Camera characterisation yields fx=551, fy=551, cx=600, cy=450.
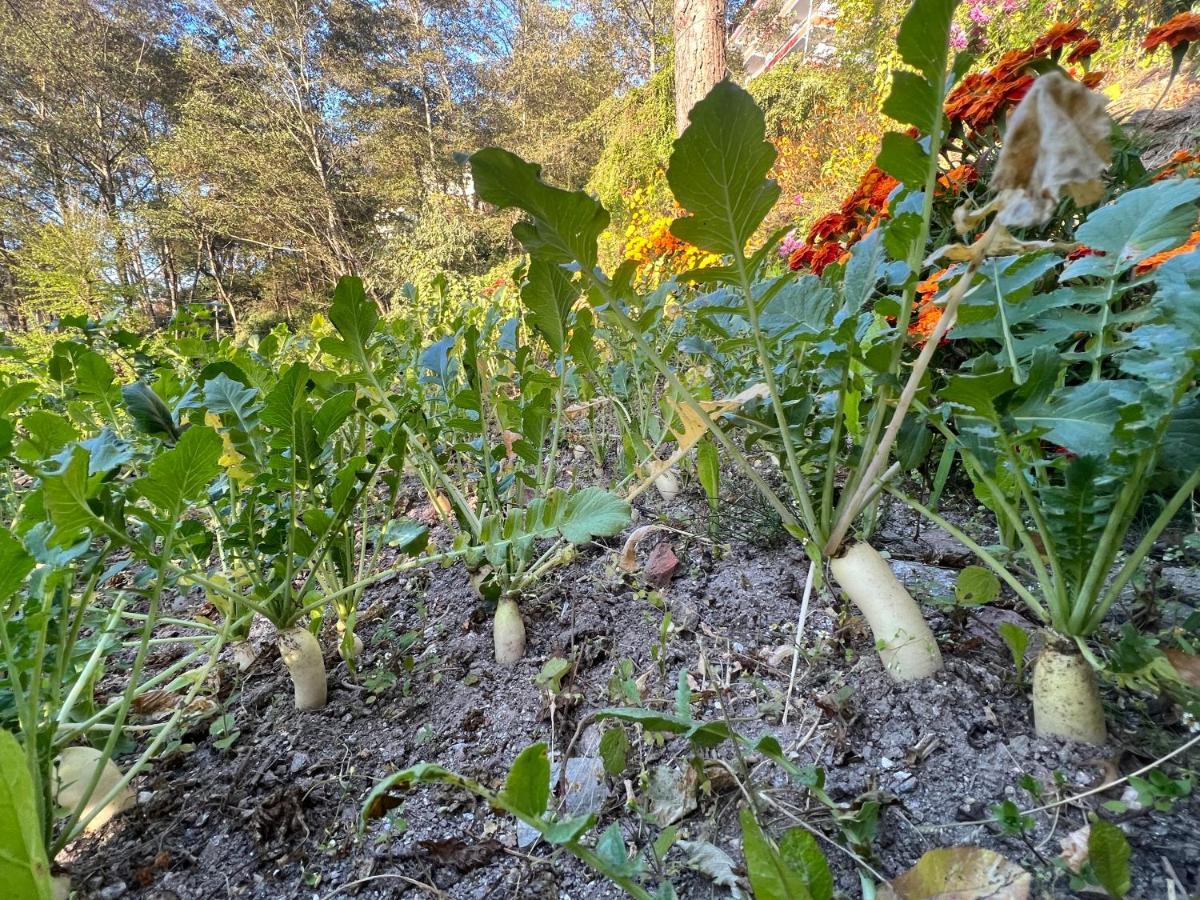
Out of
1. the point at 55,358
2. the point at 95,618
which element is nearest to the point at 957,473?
the point at 95,618

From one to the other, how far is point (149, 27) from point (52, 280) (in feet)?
48.9

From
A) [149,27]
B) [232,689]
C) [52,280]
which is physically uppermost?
[149,27]

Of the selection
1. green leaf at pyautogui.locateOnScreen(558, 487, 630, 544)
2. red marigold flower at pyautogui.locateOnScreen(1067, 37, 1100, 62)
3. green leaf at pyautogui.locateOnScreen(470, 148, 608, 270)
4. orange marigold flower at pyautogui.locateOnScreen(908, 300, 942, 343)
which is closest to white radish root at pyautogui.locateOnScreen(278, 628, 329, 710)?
green leaf at pyautogui.locateOnScreen(558, 487, 630, 544)

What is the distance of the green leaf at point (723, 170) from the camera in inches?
19.1

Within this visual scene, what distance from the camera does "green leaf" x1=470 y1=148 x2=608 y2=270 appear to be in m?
0.52

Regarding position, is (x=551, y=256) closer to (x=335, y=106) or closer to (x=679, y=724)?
(x=679, y=724)

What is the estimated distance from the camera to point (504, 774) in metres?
0.66

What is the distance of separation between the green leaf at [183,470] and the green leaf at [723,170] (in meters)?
0.53

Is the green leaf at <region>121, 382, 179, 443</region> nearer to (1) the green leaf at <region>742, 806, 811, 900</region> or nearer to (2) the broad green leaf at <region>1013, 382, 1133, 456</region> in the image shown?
(1) the green leaf at <region>742, 806, 811, 900</region>

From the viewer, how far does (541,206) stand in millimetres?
554

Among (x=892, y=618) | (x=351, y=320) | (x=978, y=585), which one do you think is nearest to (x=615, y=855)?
(x=892, y=618)

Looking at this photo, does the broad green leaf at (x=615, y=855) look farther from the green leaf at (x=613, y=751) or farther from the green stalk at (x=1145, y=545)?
the green stalk at (x=1145, y=545)

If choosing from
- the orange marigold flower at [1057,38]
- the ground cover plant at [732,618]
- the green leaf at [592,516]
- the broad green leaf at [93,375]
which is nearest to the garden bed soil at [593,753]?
the ground cover plant at [732,618]

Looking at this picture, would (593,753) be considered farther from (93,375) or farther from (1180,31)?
(1180,31)
